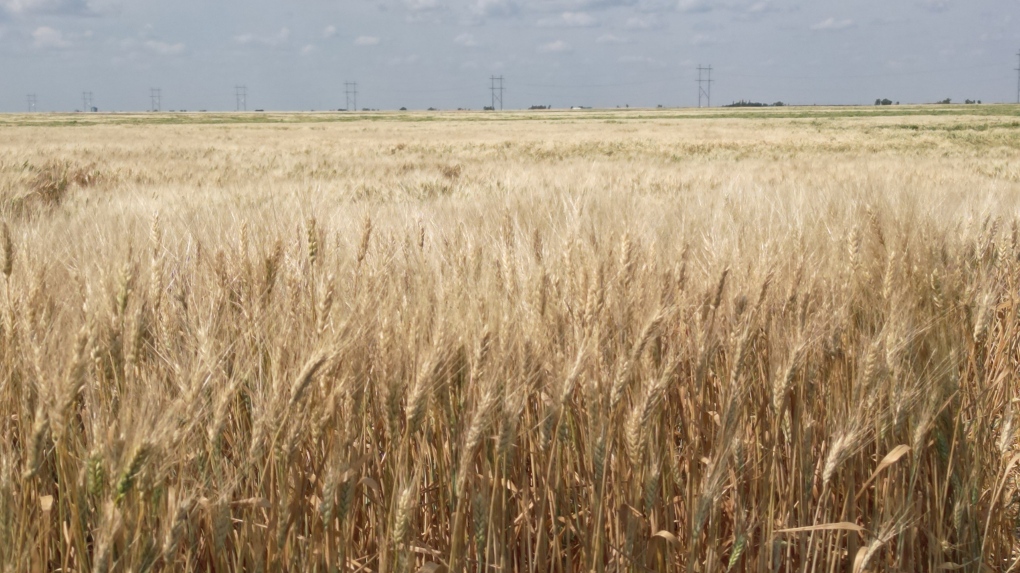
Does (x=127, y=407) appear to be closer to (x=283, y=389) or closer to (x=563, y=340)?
(x=283, y=389)

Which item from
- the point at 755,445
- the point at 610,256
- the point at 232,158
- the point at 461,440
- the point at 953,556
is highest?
the point at 232,158

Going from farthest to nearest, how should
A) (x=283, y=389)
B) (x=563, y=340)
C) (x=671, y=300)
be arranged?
1. (x=671, y=300)
2. (x=563, y=340)
3. (x=283, y=389)

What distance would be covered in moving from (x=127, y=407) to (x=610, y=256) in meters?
1.22

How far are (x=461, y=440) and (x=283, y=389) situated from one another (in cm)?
32

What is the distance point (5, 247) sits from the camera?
5.54ft

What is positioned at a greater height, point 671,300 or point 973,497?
point 671,300

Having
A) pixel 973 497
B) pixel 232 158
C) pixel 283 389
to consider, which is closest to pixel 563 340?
pixel 283 389

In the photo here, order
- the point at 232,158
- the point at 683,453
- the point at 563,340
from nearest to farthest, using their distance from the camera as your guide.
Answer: the point at 563,340 → the point at 683,453 → the point at 232,158

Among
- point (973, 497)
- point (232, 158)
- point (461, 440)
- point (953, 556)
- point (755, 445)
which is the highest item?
point (232, 158)

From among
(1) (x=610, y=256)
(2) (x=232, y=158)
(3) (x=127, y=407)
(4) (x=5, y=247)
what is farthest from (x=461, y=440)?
(2) (x=232, y=158)

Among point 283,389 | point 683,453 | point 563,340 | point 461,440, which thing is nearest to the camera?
point 283,389

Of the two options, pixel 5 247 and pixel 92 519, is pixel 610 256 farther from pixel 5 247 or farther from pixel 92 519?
pixel 5 247

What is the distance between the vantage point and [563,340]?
1.60 meters

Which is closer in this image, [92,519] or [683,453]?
[92,519]
